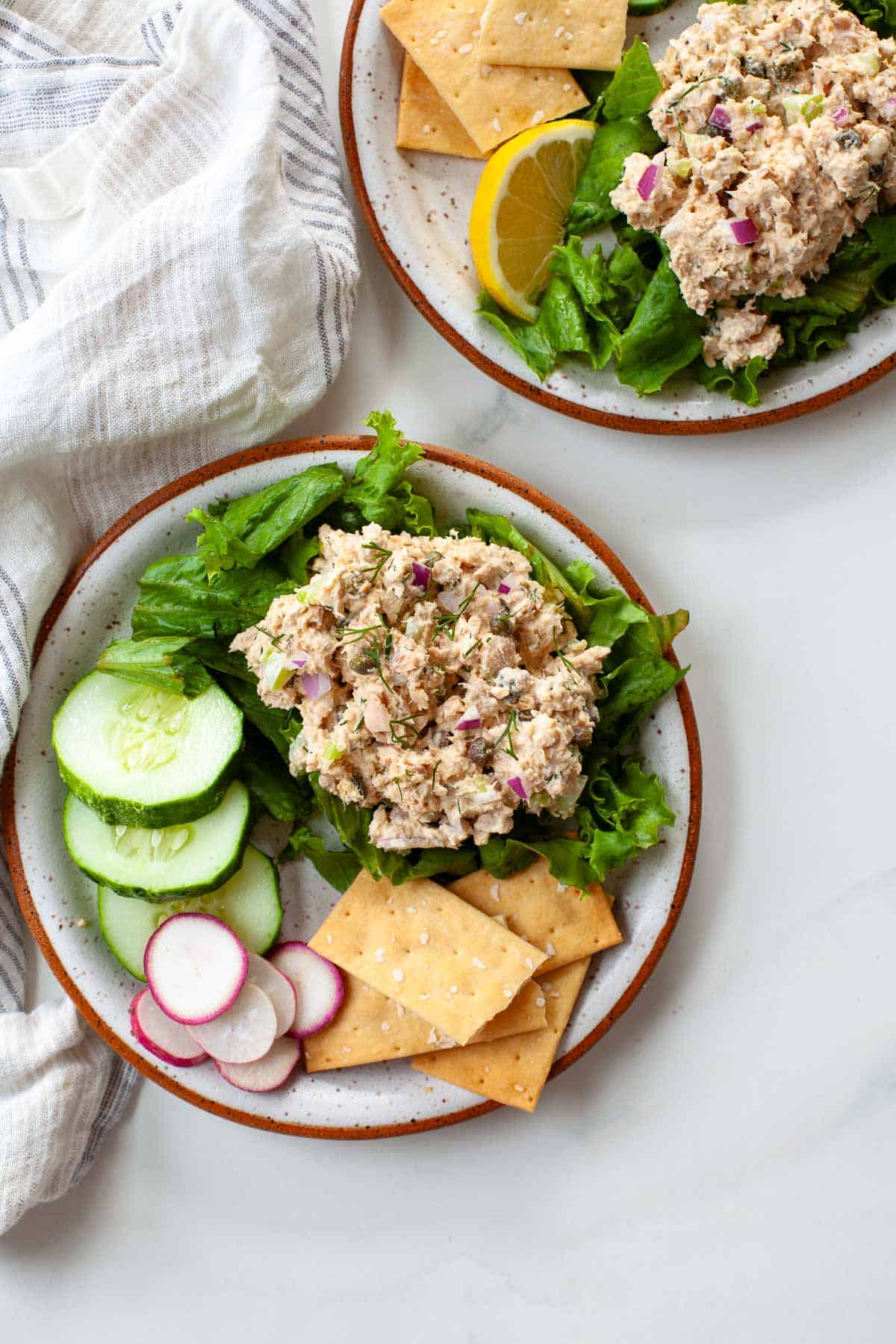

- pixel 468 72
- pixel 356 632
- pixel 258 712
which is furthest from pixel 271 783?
pixel 468 72

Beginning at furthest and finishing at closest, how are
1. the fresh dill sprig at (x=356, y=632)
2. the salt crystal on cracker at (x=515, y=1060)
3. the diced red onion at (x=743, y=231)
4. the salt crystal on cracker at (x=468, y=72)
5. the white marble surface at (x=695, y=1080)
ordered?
the white marble surface at (x=695, y=1080)
the salt crystal on cracker at (x=468, y=72)
the salt crystal on cracker at (x=515, y=1060)
the diced red onion at (x=743, y=231)
the fresh dill sprig at (x=356, y=632)

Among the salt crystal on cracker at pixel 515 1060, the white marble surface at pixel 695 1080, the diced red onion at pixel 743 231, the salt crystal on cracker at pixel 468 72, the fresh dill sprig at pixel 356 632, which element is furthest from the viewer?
the white marble surface at pixel 695 1080

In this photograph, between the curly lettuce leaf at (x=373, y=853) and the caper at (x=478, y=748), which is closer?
the caper at (x=478, y=748)

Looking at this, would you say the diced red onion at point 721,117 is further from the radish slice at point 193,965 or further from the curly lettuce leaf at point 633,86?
the radish slice at point 193,965

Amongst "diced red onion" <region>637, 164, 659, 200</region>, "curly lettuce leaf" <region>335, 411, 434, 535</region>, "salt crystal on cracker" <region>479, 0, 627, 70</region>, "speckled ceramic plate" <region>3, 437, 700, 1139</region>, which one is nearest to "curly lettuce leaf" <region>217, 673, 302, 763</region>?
"speckled ceramic plate" <region>3, 437, 700, 1139</region>

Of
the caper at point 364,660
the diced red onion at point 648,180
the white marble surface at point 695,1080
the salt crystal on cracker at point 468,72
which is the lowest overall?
the white marble surface at point 695,1080

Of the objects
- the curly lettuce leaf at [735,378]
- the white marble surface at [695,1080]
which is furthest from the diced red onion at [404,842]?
A: the curly lettuce leaf at [735,378]

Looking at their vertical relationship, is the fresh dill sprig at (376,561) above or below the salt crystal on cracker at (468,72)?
below

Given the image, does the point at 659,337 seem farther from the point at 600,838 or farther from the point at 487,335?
the point at 600,838
